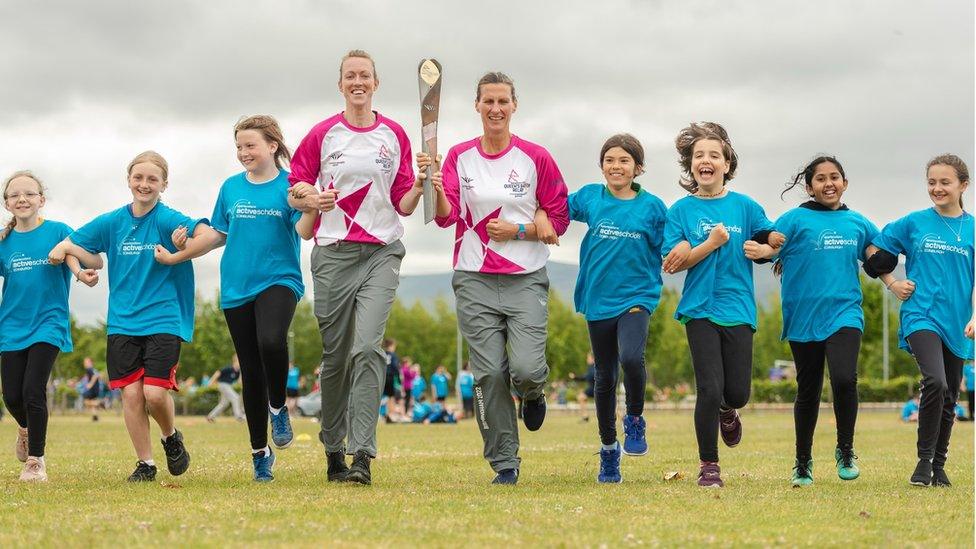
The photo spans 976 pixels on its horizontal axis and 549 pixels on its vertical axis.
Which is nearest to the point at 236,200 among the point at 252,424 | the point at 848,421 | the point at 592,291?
the point at 252,424

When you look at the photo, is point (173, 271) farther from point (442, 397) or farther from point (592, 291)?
point (442, 397)

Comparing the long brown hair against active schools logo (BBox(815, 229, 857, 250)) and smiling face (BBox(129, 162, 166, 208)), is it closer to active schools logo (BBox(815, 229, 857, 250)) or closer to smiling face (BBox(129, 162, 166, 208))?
active schools logo (BBox(815, 229, 857, 250))

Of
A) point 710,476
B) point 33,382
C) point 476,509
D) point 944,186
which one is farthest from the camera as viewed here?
point 33,382

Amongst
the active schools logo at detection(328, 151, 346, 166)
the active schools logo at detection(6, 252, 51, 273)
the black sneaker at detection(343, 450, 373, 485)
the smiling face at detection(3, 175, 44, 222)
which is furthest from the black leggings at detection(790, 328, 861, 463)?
the smiling face at detection(3, 175, 44, 222)

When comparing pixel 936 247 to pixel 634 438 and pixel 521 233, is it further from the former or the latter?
pixel 521 233

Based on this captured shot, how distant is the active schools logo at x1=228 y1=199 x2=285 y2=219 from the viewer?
9.00m

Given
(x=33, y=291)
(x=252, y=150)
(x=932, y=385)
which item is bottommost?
(x=932, y=385)

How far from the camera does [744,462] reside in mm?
A: 12398

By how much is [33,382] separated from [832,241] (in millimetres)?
6245

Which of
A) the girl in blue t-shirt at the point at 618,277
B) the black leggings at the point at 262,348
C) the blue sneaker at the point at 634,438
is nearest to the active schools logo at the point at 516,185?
the girl in blue t-shirt at the point at 618,277

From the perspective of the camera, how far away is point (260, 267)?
8.91 metres

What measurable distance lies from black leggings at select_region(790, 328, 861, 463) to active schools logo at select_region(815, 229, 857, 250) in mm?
623

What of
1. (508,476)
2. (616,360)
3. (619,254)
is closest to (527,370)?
(508,476)

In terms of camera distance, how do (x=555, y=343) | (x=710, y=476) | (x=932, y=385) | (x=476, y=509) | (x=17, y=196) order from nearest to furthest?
(x=476, y=509)
(x=710, y=476)
(x=932, y=385)
(x=17, y=196)
(x=555, y=343)
